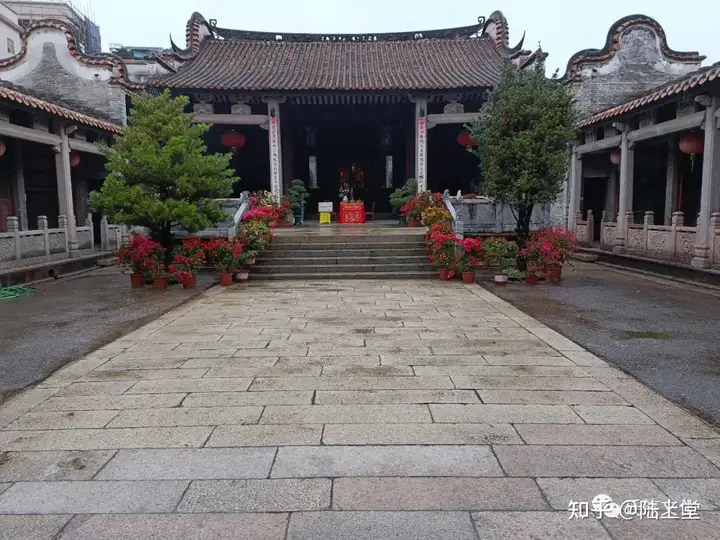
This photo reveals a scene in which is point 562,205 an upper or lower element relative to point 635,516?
upper

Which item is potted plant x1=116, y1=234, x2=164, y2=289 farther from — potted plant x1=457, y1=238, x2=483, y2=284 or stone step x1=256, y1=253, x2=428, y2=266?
potted plant x1=457, y1=238, x2=483, y2=284

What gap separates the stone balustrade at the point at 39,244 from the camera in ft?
33.7

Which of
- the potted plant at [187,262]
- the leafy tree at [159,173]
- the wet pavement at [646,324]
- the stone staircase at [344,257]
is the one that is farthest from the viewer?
the stone staircase at [344,257]

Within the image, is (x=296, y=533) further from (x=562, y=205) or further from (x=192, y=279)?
(x=562, y=205)

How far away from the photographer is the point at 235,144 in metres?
15.9

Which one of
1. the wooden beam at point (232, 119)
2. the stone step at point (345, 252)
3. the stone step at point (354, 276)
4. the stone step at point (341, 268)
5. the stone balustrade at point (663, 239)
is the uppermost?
the wooden beam at point (232, 119)

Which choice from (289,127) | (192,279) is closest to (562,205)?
(289,127)

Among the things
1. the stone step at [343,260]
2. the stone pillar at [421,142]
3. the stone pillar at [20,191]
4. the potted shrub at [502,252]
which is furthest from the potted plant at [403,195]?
the stone pillar at [20,191]

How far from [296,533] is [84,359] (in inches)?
145

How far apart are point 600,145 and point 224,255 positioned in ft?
33.6

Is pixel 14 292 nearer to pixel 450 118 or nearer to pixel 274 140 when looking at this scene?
pixel 274 140

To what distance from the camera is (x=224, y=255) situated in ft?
33.0

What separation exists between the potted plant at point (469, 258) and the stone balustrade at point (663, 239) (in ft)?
13.2

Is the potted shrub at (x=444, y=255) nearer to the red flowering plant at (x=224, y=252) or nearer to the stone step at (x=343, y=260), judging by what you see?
the stone step at (x=343, y=260)
